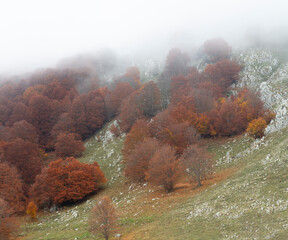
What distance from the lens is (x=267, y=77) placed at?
77938 mm

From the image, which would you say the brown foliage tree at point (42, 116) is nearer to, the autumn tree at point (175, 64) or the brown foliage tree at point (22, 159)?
the brown foliage tree at point (22, 159)

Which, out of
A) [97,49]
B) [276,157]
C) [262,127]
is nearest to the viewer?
[276,157]

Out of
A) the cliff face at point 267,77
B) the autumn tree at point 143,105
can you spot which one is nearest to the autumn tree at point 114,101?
the autumn tree at point 143,105

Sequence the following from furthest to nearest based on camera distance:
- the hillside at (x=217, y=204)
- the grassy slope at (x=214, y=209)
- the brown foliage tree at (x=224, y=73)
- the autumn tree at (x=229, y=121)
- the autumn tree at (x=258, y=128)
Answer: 1. the brown foliage tree at (x=224, y=73)
2. the autumn tree at (x=229, y=121)
3. the autumn tree at (x=258, y=128)
4. the hillside at (x=217, y=204)
5. the grassy slope at (x=214, y=209)

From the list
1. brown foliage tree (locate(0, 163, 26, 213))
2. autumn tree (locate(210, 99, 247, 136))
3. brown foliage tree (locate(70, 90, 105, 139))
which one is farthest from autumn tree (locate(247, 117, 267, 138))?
brown foliage tree (locate(70, 90, 105, 139))

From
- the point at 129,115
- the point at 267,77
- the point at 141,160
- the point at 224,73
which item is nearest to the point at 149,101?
the point at 129,115

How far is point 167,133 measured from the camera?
182 ft

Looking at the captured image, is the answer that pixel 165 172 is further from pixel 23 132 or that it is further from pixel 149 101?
pixel 23 132

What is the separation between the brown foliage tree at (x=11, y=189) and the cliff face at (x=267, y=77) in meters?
54.3

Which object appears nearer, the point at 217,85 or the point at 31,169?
the point at 31,169

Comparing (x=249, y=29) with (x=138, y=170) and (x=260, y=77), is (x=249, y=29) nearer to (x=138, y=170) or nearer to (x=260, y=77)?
(x=260, y=77)

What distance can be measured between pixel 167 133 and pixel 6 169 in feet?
129

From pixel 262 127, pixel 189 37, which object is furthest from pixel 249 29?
pixel 262 127

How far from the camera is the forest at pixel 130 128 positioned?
145 ft
